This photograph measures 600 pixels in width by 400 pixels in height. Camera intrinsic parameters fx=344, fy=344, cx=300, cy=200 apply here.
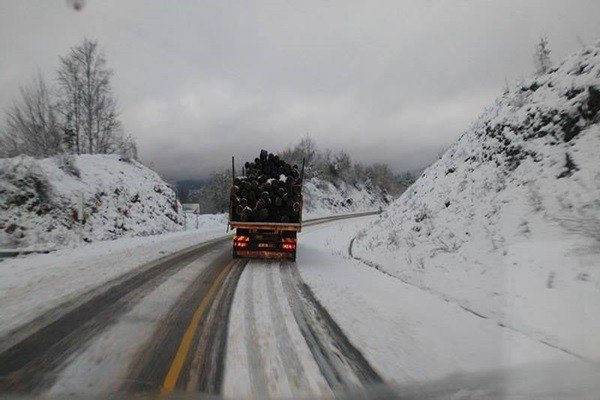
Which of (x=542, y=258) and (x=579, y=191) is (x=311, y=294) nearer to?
(x=542, y=258)

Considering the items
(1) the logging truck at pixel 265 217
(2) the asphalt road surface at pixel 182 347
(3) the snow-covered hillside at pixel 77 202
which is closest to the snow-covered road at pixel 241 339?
(2) the asphalt road surface at pixel 182 347

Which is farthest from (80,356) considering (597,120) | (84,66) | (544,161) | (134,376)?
(84,66)

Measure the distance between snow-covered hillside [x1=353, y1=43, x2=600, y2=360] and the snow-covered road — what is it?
1.75 ft

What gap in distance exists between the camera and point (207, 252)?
13.0m

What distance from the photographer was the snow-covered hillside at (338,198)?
161ft

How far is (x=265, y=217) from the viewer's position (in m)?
11.5

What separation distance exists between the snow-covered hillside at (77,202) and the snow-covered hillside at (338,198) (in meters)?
23.7

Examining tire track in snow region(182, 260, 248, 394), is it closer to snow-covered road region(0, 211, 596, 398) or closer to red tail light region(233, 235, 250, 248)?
snow-covered road region(0, 211, 596, 398)

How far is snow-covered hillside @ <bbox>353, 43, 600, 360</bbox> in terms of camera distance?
555 cm

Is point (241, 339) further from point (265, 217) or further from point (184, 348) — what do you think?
point (265, 217)

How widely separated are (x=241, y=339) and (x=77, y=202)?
47.5 ft

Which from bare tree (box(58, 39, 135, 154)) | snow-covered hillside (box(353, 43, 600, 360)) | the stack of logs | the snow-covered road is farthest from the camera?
bare tree (box(58, 39, 135, 154))

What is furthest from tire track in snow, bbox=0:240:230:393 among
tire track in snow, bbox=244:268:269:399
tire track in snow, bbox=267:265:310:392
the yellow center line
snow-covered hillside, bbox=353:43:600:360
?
snow-covered hillside, bbox=353:43:600:360

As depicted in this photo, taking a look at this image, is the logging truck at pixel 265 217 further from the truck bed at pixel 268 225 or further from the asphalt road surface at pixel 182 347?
the asphalt road surface at pixel 182 347
